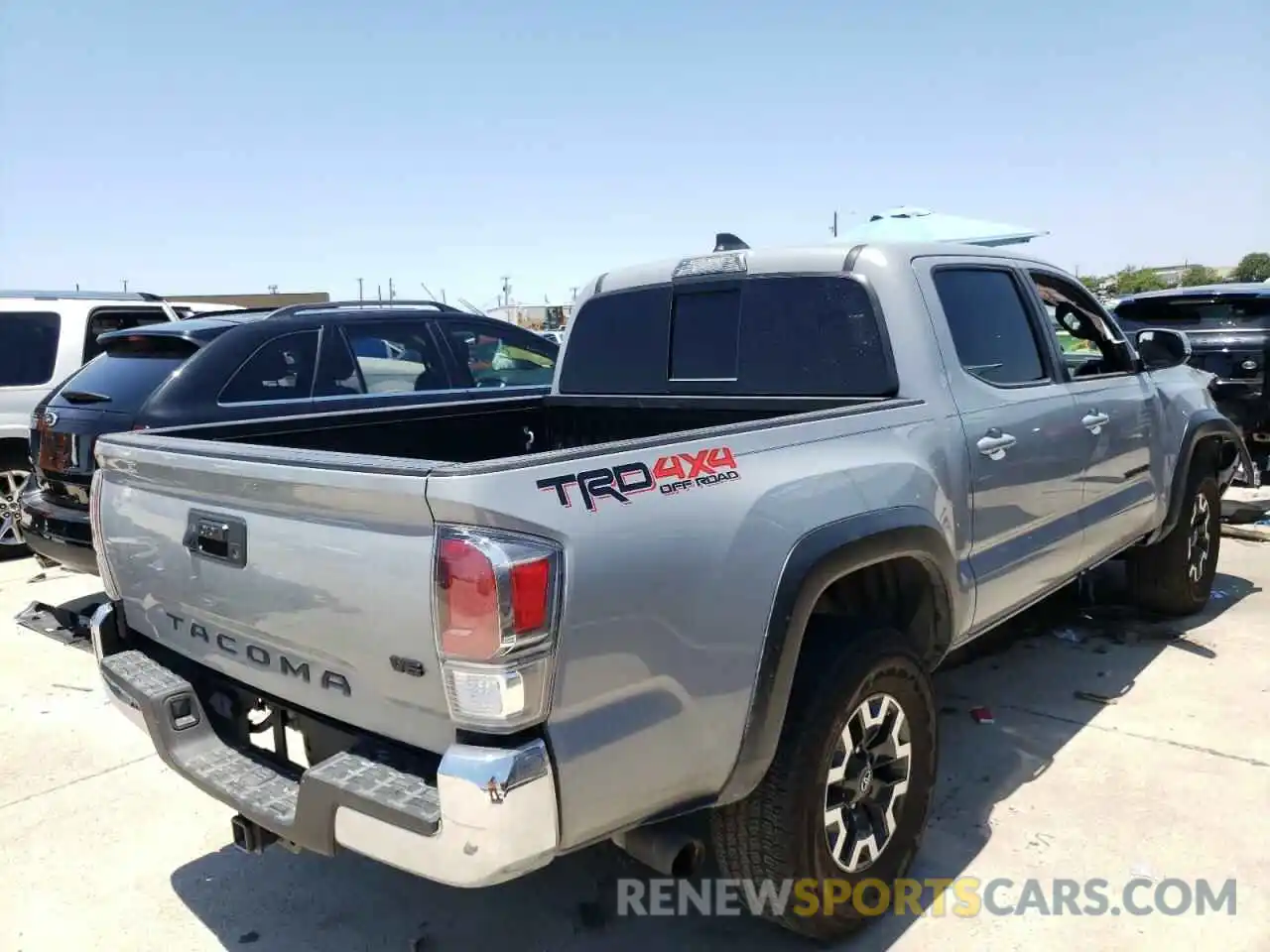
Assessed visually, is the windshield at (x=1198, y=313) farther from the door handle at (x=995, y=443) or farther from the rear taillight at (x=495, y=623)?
the rear taillight at (x=495, y=623)

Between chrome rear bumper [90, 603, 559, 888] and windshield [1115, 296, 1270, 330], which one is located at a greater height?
windshield [1115, 296, 1270, 330]

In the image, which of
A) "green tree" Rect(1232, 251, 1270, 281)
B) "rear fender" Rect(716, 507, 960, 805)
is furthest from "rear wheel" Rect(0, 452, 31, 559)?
"green tree" Rect(1232, 251, 1270, 281)

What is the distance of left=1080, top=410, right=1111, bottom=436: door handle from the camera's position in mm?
4004

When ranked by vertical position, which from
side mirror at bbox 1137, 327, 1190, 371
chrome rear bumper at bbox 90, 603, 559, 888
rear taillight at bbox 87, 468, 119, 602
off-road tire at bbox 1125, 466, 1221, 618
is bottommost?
off-road tire at bbox 1125, 466, 1221, 618

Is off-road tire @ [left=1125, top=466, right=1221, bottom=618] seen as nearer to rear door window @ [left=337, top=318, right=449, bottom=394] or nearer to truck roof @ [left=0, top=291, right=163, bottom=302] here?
rear door window @ [left=337, top=318, right=449, bottom=394]

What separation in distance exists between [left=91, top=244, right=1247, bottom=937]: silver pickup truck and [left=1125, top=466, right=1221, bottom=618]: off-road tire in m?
1.45

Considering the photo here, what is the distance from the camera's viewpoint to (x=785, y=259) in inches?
140

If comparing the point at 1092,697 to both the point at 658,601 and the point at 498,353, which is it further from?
the point at 498,353

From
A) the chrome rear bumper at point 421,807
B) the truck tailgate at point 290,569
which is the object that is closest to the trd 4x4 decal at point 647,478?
the truck tailgate at point 290,569

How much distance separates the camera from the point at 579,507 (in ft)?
6.59

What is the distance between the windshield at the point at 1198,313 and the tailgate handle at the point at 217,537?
8.36m

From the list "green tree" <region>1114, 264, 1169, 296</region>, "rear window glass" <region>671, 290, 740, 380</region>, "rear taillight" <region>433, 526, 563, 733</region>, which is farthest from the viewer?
"green tree" <region>1114, 264, 1169, 296</region>

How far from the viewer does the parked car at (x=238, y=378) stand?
5469 mm

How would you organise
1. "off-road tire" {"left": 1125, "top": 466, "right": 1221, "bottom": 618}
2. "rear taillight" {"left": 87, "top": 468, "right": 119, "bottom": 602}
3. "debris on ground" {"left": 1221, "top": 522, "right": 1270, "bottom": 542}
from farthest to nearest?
1. "debris on ground" {"left": 1221, "top": 522, "right": 1270, "bottom": 542}
2. "off-road tire" {"left": 1125, "top": 466, "right": 1221, "bottom": 618}
3. "rear taillight" {"left": 87, "top": 468, "right": 119, "bottom": 602}
